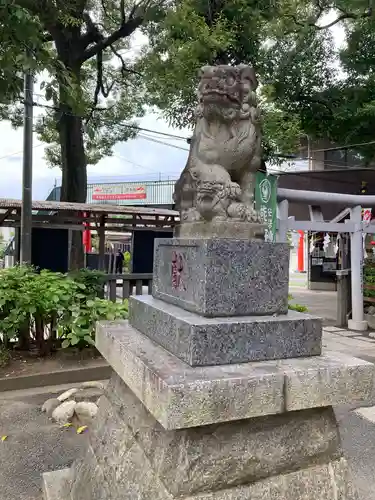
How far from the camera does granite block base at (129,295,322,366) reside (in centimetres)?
198

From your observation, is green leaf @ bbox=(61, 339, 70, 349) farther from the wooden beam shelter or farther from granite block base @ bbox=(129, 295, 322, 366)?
the wooden beam shelter

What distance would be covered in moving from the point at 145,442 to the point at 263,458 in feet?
1.96

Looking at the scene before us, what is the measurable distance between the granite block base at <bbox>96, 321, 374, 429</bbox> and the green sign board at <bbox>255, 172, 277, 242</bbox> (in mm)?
5109

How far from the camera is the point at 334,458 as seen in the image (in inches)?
82.1

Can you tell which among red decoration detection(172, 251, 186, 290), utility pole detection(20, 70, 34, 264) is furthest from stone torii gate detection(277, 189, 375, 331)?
red decoration detection(172, 251, 186, 290)

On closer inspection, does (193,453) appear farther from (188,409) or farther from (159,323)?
(159,323)

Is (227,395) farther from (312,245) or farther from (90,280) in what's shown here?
(312,245)

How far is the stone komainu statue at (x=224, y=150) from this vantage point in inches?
98.7

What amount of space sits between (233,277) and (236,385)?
23.4 inches

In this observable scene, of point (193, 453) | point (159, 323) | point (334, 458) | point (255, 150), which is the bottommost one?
point (334, 458)

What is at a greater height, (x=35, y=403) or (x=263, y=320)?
(x=263, y=320)

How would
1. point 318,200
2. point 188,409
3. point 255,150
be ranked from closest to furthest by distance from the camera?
point 188,409 < point 255,150 < point 318,200

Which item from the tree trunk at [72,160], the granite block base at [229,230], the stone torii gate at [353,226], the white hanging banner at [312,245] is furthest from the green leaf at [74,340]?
the white hanging banner at [312,245]

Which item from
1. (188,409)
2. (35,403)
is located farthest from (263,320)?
(35,403)
